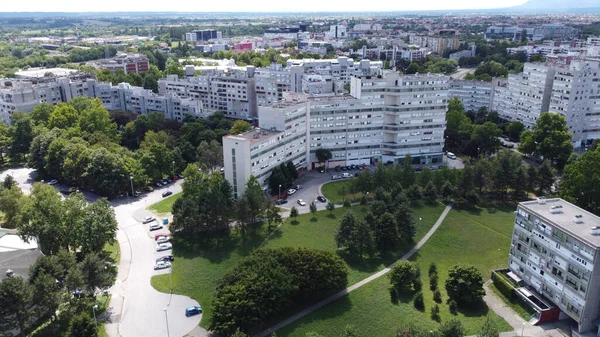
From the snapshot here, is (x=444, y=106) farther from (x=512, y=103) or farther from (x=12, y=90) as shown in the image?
(x=12, y=90)

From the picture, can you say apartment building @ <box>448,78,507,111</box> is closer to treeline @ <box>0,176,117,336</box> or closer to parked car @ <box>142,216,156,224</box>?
parked car @ <box>142,216,156,224</box>

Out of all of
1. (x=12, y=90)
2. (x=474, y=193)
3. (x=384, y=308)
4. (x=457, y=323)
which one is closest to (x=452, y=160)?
(x=474, y=193)

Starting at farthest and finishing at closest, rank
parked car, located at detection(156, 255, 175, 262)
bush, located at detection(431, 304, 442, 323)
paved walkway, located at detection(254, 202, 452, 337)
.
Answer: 1. parked car, located at detection(156, 255, 175, 262)
2. bush, located at detection(431, 304, 442, 323)
3. paved walkway, located at detection(254, 202, 452, 337)

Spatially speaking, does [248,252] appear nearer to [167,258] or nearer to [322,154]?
[167,258]

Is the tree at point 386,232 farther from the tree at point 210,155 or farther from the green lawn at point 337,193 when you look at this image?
the tree at point 210,155

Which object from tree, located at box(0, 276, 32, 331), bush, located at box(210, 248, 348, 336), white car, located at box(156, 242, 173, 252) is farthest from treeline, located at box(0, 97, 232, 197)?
bush, located at box(210, 248, 348, 336)

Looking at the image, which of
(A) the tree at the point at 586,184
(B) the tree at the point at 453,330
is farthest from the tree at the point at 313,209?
(A) the tree at the point at 586,184

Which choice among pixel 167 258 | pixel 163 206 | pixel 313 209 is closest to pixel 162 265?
pixel 167 258
